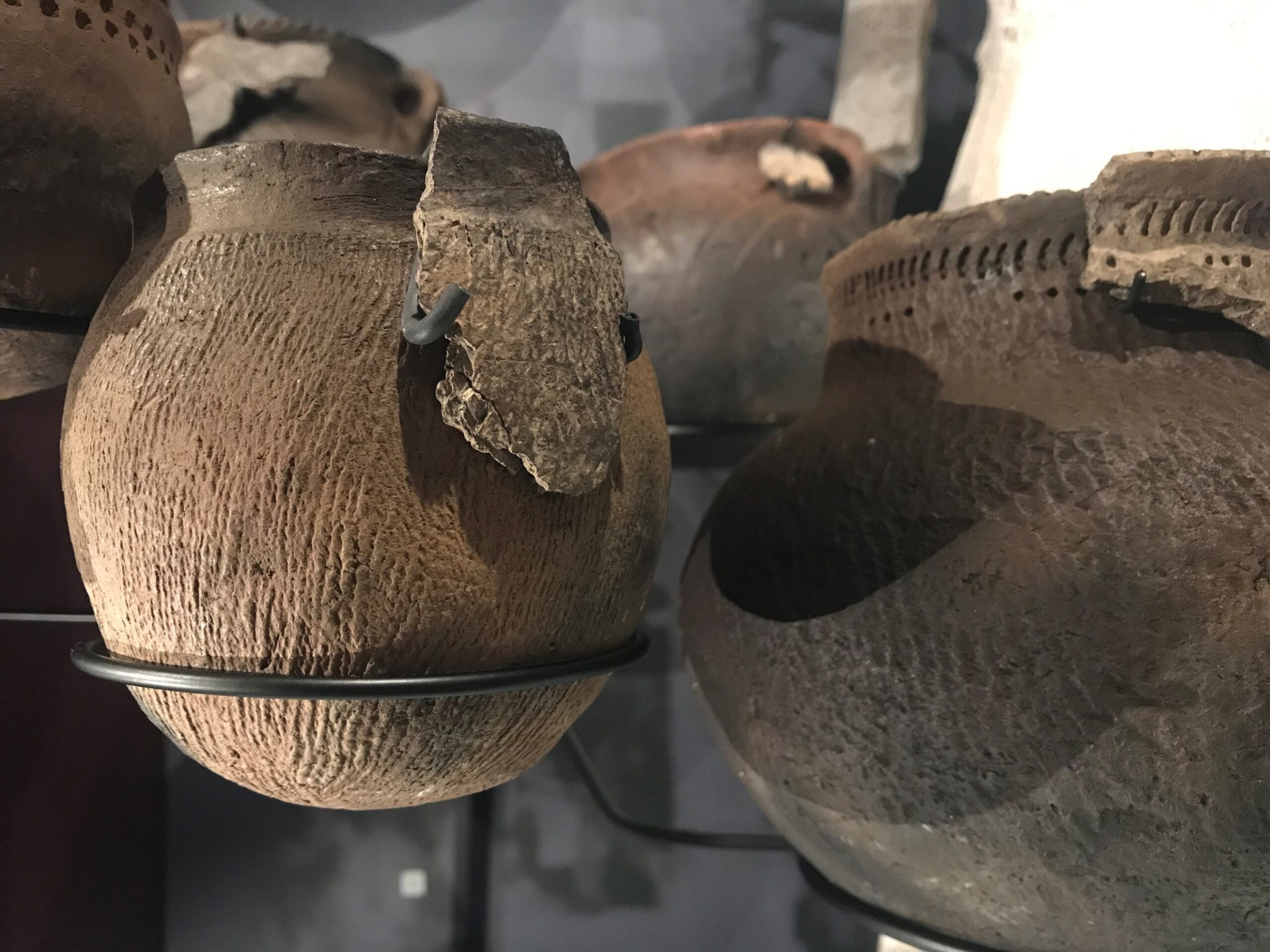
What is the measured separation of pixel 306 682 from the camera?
38 centimetres

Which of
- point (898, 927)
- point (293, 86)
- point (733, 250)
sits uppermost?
point (293, 86)

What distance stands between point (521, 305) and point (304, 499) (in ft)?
0.43

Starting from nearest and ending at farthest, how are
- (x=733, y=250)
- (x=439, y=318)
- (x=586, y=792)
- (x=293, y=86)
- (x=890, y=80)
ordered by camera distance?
(x=439, y=318), (x=293, y=86), (x=733, y=250), (x=890, y=80), (x=586, y=792)

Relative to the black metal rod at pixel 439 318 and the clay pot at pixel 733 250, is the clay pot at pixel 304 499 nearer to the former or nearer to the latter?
the black metal rod at pixel 439 318

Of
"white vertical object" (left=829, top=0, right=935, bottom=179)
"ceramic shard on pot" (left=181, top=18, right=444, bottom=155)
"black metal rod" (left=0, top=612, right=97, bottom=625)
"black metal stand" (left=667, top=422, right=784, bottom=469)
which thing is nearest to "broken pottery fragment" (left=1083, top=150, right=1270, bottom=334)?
"black metal stand" (left=667, top=422, right=784, bottom=469)

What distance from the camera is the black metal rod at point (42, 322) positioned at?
0.48 m

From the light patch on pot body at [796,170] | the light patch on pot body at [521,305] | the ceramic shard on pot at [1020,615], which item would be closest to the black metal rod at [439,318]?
the light patch on pot body at [521,305]

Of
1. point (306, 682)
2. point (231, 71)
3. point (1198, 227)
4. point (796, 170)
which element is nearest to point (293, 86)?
point (231, 71)

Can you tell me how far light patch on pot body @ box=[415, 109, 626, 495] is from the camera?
0.39 m

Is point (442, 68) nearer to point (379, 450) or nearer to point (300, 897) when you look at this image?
point (379, 450)

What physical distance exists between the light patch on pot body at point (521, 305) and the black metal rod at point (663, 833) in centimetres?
56

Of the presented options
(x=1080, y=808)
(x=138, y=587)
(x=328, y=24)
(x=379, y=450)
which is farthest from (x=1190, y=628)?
(x=328, y=24)

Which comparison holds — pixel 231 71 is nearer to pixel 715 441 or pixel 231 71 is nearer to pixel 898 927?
pixel 715 441

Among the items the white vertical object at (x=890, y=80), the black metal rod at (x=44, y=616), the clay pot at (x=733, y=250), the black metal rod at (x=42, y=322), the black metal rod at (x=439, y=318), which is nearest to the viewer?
the black metal rod at (x=439, y=318)
